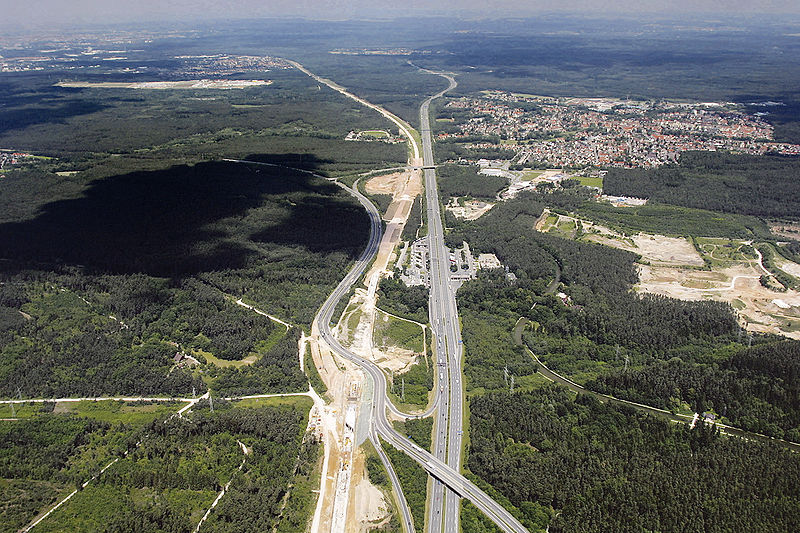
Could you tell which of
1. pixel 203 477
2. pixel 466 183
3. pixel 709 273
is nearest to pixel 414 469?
pixel 203 477

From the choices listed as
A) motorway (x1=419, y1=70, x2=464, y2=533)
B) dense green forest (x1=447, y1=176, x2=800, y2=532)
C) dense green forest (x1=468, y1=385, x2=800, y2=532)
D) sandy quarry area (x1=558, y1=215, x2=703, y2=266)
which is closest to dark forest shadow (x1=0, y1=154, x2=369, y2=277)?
motorway (x1=419, y1=70, x2=464, y2=533)

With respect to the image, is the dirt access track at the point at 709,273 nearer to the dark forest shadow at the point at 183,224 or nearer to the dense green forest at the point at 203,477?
the dark forest shadow at the point at 183,224

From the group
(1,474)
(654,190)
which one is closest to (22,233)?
(1,474)

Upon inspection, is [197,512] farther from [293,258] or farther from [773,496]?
[293,258]

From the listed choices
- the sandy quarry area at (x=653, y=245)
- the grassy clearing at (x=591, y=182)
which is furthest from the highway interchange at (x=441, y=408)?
the grassy clearing at (x=591, y=182)

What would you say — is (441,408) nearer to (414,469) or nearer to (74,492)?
(414,469)

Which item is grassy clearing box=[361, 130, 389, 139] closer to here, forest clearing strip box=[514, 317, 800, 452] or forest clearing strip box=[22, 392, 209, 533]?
forest clearing strip box=[514, 317, 800, 452]
